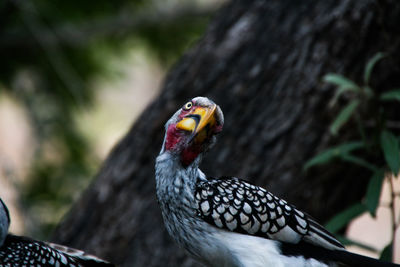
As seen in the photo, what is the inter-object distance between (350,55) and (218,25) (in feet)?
2.82

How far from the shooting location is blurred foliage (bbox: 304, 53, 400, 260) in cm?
240

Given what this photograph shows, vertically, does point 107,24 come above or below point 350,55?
above

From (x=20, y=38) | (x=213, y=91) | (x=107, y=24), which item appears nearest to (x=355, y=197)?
(x=213, y=91)

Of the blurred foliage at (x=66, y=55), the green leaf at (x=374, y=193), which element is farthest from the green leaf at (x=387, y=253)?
the blurred foliage at (x=66, y=55)

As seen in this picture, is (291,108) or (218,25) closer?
(291,108)

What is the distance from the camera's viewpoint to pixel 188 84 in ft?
10.2

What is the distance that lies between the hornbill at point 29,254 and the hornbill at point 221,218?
1.81 ft

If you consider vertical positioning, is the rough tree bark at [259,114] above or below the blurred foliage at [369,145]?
above

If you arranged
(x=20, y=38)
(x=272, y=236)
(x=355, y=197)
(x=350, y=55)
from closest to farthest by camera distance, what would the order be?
1. (x=272, y=236)
2. (x=350, y=55)
3. (x=355, y=197)
4. (x=20, y=38)

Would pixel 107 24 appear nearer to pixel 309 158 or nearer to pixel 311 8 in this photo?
pixel 311 8

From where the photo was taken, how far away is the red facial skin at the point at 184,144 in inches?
77.6

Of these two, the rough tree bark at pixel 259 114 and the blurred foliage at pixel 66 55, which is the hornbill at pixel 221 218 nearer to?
the rough tree bark at pixel 259 114

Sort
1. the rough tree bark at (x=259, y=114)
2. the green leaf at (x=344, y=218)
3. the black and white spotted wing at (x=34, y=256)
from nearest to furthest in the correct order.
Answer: the black and white spotted wing at (x=34, y=256), the green leaf at (x=344, y=218), the rough tree bark at (x=259, y=114)

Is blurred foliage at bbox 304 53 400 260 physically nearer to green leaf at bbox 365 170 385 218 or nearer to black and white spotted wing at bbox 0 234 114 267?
green leaf at bbox 365 170 385 218
